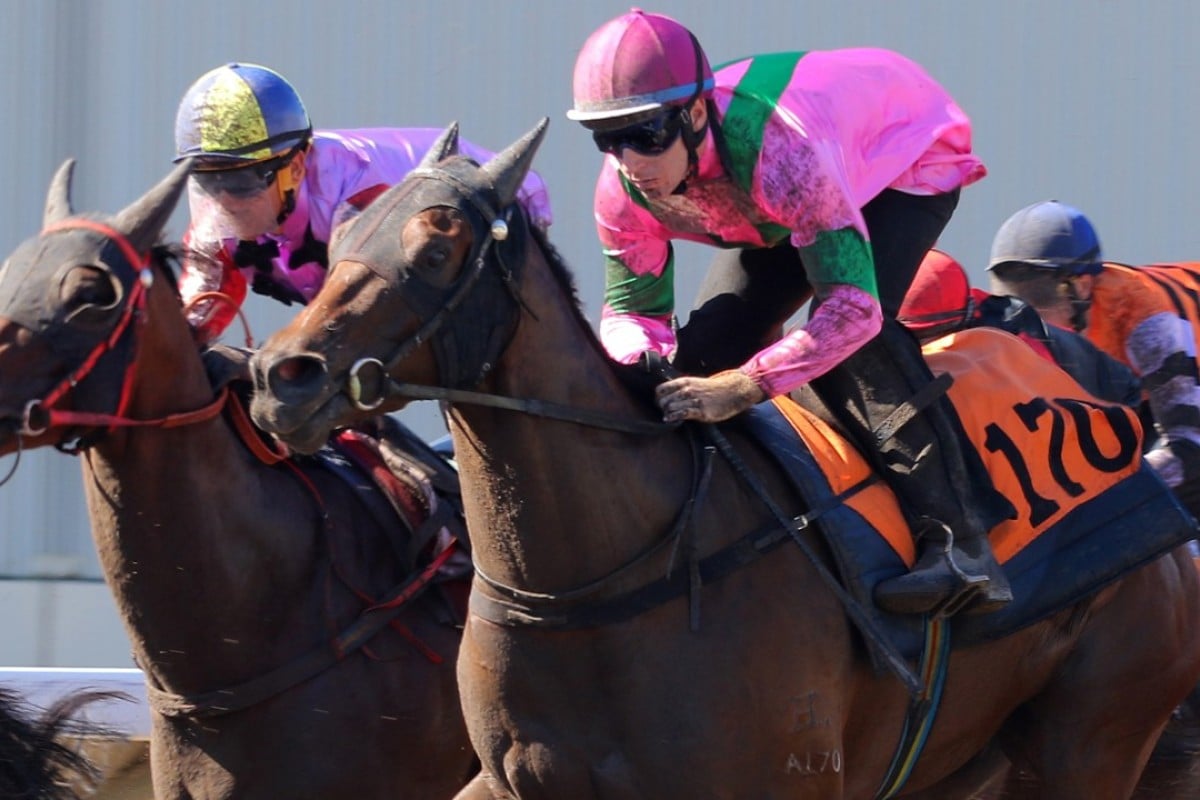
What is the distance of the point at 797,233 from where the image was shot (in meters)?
3.77

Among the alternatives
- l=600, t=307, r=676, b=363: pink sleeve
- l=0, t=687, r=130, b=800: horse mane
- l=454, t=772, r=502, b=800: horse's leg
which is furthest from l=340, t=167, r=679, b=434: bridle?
l=0, t=687, r=130, b=800: horse mane

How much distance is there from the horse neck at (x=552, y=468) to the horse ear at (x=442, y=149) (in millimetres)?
243

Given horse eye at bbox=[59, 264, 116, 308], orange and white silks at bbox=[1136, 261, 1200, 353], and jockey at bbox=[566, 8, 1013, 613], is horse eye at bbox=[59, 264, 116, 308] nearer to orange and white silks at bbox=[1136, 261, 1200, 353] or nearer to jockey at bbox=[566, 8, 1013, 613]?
jockey at bbox=[566, 8, 1013, 613]

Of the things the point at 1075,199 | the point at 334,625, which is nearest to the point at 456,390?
the point at 334,625

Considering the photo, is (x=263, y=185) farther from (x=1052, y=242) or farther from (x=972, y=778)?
(x=1052, y=242)

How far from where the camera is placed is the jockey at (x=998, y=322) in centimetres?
497

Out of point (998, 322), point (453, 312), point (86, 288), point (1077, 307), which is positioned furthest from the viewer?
point (1077, 307)

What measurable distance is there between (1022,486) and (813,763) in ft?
3.15

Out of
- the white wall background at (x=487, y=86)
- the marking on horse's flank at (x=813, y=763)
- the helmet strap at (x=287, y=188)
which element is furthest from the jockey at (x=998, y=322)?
the white wall background at (x=487, y=86)

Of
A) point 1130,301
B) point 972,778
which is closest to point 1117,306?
point 1130,301

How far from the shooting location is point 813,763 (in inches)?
141

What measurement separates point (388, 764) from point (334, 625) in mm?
328

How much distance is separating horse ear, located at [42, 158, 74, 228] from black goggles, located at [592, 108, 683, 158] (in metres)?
1.21

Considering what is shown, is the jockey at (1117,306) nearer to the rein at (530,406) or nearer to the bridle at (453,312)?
the rein at (530,406)
